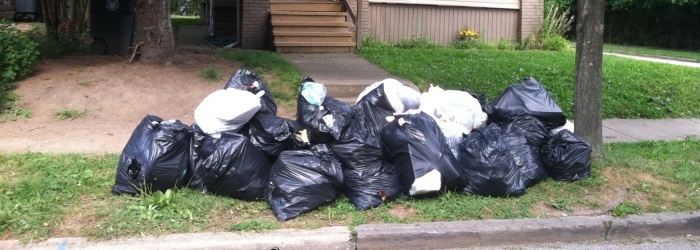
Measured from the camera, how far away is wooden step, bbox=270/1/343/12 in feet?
42.7

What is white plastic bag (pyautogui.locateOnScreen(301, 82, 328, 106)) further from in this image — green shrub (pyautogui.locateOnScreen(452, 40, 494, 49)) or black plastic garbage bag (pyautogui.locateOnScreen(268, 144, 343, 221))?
green shrub (pyautogui.locateOnScreen(452, 40, 494, 49))

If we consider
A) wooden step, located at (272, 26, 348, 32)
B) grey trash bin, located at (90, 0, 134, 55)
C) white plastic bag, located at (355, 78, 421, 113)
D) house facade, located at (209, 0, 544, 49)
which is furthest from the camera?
house facade, located at (209, 0, 544, 49)

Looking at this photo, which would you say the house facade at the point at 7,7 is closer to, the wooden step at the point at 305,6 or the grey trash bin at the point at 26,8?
the grey trash bin at the point at 26,8

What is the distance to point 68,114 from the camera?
7.73m

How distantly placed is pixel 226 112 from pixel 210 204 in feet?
2.53

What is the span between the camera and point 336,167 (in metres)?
5.32

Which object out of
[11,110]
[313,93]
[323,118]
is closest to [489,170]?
[323,118]

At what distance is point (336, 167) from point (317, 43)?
722cm

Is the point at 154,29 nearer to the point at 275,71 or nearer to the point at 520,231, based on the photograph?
the point at 275,71

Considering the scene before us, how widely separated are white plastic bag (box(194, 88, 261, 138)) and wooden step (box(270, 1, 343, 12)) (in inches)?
297

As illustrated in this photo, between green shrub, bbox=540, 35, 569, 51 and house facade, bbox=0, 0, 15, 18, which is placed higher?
house facade, bbox=0, 0, 15, 18

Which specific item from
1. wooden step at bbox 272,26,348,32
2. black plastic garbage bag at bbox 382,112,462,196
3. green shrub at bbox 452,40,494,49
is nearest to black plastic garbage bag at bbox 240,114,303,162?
black plastic garbage bag at bbox 382,112,462,196

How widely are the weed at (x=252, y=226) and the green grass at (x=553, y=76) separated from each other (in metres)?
4.82

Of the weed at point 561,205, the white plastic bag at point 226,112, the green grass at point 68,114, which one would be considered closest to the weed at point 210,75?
the green grass at point 68,114
